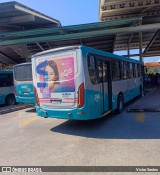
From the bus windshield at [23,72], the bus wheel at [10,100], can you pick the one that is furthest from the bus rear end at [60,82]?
the bus wheel at [10,100]

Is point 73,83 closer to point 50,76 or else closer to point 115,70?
point 50,76

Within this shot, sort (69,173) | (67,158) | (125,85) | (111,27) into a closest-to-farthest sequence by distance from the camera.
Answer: (69,173), (67,158), (125,85), (111,27)

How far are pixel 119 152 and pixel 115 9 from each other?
15.0m

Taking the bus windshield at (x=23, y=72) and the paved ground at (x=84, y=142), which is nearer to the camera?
the paved ground at (x=84, y=142)

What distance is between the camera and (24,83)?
11.7 m

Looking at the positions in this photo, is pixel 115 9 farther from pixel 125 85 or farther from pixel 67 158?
pixel 67 158

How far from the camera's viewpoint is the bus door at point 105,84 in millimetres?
7891

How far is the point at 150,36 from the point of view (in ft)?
74.8

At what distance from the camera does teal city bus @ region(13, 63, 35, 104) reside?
1151cm

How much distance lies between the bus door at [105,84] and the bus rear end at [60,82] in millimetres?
1227

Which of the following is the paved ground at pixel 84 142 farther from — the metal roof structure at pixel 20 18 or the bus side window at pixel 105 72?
the metal roof structure at pixel 20 18

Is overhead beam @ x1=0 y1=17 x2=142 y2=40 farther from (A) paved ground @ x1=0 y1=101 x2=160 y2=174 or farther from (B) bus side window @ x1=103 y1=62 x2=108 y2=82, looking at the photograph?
(A) paved ground @ x1=0 y1=101 x2=160 y2=174

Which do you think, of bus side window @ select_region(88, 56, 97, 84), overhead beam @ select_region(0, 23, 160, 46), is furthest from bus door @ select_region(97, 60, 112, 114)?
overhead beam @ select_region(0, 23, 160, 46)

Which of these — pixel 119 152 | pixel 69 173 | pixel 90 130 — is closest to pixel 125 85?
pixel 90 130
